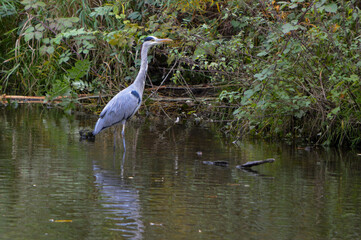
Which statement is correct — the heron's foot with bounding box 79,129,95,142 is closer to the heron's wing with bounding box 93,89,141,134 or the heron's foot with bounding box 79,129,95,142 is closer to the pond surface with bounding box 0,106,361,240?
the pond surface with bounding box 0,106,361,240

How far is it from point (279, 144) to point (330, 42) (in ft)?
6.08

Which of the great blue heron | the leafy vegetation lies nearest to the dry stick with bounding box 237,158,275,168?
the leafy vegetation

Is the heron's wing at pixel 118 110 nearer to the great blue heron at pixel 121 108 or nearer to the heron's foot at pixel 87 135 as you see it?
the great blue heron at pixel 121 108

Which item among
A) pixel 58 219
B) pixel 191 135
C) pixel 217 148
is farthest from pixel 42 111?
pixel 58 219

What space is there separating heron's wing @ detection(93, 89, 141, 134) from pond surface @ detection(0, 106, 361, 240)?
331 millimetres

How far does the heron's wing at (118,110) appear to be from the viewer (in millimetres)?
8995

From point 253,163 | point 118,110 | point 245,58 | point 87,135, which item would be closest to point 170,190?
point 253,163

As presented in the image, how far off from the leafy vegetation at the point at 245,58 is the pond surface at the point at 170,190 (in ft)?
2.22

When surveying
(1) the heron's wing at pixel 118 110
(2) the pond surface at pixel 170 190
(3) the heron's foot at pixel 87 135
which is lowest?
(2) the pond surface at pixel 170 190

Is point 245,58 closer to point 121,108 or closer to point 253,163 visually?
point 121,108

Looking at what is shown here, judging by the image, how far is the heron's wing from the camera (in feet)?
29.5

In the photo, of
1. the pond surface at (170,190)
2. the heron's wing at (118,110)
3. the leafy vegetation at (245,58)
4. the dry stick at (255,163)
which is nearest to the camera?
the pond surface at (170,190)

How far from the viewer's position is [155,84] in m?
14.5

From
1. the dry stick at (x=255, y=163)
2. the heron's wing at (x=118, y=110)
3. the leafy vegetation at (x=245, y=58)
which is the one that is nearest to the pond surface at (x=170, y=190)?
the dry stick at (x=255, y=163)
